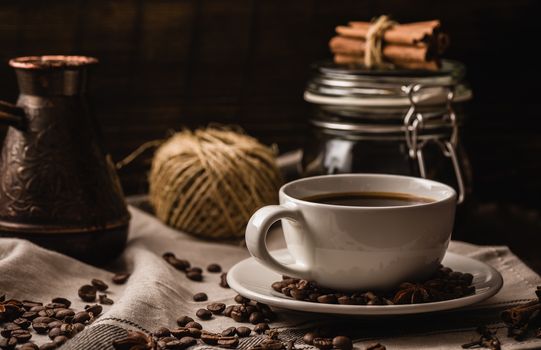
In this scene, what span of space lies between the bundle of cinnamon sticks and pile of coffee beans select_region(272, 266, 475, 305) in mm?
526

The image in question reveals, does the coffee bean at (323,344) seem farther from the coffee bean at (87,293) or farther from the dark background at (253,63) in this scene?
the dark background at (253,63)

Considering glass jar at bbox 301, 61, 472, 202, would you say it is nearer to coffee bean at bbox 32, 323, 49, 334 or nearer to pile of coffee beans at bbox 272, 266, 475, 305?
pile of coffee beans at bbox 272, 266, 475, 305

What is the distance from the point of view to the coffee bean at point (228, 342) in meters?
1.06

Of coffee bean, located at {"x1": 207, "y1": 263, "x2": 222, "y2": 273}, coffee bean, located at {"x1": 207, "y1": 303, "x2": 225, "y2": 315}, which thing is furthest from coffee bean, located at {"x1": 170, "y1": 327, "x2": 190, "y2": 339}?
coffee bean, located at {"x1": 207, "y1": 263, "x2": 222, "y2": 273}

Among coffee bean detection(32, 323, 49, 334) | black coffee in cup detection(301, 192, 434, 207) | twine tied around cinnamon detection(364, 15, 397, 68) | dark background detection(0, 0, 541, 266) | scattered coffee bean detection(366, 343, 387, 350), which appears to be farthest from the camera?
dark background detection(0, 0, 541, 266)

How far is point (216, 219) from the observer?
5.40 ft

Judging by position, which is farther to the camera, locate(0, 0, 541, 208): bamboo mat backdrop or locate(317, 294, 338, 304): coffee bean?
locate(0, 0, 541, 208): bamboo mat backdrop

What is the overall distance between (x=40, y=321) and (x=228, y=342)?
0.84 ft

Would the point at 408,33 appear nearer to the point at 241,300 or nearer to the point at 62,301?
the point at 241,300

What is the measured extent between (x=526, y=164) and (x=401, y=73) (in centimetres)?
72

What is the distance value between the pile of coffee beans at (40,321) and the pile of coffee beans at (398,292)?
259 millimetres

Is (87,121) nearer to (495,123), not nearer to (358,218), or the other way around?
(358,218)

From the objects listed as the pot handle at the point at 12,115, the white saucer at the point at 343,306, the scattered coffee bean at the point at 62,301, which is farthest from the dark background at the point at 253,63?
the scattered coffee bean at the point at 62,301

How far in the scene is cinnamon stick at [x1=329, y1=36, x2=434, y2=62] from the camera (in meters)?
1.57
